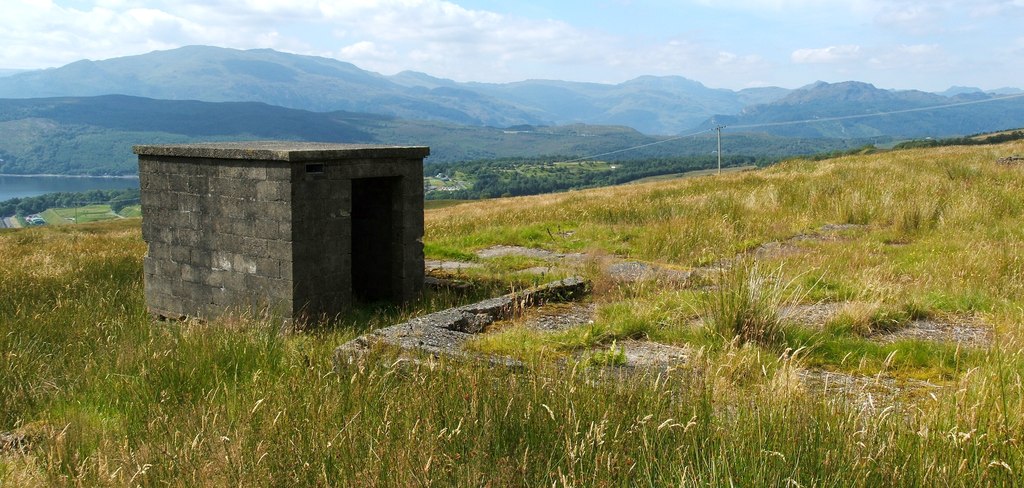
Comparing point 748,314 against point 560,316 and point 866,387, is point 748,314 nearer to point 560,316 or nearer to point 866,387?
point 866,387

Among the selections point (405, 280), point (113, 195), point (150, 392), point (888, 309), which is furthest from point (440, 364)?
point (113, 195)

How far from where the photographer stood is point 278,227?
808 centimetres

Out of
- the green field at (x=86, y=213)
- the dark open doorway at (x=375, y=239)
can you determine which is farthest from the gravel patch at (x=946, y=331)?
the green field at (x=86, y=213)

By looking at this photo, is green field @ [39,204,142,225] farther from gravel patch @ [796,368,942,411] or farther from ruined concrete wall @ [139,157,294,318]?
gravel patch @ [796,368,942,411]

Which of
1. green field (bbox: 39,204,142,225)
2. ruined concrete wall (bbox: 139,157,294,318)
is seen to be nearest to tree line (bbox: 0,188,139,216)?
green field (bbox: 39,204,142,225)

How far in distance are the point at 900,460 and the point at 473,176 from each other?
518ft

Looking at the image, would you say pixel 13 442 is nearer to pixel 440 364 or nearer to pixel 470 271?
pixel 440 364

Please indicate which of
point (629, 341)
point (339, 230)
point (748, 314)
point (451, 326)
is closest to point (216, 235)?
point (339, 230)

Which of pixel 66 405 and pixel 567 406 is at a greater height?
pixel 567 406

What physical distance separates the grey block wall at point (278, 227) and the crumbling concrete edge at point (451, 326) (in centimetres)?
195

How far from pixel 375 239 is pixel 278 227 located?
1.96m

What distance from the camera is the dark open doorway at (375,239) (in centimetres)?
961

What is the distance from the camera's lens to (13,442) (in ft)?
15.8

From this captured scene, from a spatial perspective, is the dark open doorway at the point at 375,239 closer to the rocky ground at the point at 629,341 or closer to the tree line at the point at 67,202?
the rocky ground at the point at 629,341
